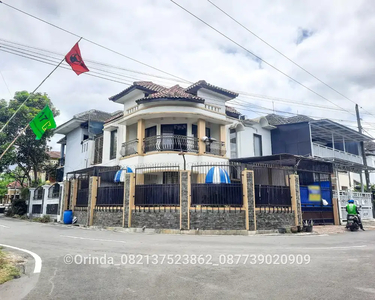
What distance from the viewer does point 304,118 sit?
25203 millimetres

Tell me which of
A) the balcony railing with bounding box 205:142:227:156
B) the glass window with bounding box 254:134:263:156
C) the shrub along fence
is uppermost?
the glass window with bounding box 254:134:263:156

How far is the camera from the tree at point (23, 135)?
25266mm

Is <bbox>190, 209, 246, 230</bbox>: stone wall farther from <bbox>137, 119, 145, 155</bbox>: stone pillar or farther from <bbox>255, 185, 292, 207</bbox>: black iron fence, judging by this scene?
<bbox>137, 119, 145, 155</bbox>: stone pillar

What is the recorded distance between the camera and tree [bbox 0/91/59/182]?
25266 millimetres

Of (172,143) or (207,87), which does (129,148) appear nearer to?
(172,143)

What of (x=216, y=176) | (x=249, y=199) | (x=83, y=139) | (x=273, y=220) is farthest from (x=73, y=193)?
(x=273, y=220)

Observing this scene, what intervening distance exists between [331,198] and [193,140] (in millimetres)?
8933

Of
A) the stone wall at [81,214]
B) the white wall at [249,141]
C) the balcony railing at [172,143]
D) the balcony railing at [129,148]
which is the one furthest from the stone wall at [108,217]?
the white wall at [249,141]

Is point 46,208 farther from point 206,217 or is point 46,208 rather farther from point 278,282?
point 278,282

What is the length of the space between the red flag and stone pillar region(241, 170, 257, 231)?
804 cm

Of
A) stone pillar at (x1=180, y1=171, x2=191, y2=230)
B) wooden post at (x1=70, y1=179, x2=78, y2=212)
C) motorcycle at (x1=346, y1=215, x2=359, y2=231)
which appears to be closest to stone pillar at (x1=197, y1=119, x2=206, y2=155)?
stone pillar at (x1=180, y1=171, x2=191, y2=230)

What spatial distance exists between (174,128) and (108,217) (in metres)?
6.80

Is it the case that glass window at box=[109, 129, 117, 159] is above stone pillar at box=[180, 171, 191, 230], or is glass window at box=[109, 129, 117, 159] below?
above

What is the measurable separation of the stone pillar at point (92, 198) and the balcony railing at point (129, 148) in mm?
3084
